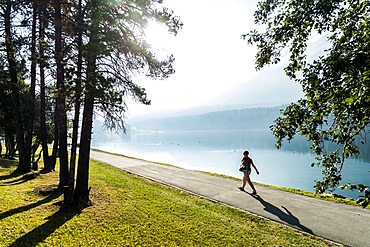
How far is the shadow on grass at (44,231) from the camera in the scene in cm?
511

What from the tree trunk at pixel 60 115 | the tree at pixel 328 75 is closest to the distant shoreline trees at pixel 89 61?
the tree trunk at pixel 60 115

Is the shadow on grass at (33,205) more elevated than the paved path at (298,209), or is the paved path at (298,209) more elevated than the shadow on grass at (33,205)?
the shadow on grass at (33,205)

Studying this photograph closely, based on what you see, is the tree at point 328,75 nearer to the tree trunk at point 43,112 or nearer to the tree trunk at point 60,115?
the tree trunk at point 60,115

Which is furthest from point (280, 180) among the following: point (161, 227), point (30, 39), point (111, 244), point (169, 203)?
point (30, 39)

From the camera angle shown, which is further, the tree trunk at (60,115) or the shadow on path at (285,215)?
the tree trunk at (60,115)

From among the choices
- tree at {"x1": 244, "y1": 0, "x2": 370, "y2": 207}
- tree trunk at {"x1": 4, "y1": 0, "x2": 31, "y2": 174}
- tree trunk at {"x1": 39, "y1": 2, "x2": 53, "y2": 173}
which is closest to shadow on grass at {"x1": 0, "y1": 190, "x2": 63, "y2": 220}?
tree trunk at {"x1": 39, "y1": 2, "x2": 53, "y2": 173}

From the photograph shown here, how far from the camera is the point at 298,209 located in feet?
29.8

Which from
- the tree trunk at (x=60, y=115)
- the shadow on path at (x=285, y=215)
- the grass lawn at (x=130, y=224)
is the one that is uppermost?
the tree trunk at (x=60, y=115)

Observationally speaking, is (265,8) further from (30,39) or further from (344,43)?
(30,39)

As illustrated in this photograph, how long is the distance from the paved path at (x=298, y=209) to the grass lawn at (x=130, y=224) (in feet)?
2.16

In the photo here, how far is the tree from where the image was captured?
307 centimetres

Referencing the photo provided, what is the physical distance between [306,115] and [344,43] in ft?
4.18

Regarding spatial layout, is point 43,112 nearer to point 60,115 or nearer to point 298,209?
point 60,115

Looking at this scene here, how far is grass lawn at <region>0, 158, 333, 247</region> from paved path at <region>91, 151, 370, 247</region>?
Result: 66 centimetres
